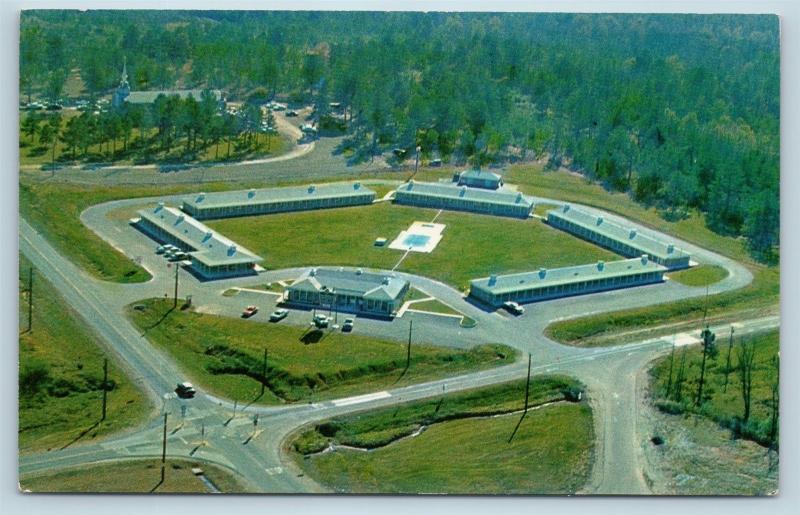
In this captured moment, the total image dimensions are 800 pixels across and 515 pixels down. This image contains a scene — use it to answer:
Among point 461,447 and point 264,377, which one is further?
point 264,377

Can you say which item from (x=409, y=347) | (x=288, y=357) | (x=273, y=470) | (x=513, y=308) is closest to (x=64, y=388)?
(x=288, y=357)

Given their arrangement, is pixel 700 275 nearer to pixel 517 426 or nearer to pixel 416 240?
pixel 416 240

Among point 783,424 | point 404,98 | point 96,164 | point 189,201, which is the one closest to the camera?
point 783,424

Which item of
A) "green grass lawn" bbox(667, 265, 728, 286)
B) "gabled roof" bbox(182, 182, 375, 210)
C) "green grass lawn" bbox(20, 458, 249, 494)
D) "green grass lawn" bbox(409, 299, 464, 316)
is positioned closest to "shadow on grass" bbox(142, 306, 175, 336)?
"green grass lawn" bbox(20, 458, 249, 494)

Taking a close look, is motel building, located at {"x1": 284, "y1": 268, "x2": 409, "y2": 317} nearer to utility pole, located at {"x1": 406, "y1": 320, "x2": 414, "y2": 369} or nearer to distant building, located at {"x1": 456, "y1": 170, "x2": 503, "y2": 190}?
utility pole, located at {"x1": 406, "y1": 320, "x2": 414, "y2": 369}

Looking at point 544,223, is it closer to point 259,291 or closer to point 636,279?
point 636,279

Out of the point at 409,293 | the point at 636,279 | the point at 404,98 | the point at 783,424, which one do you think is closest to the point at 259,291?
the point at 409,293
